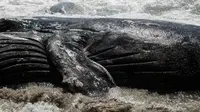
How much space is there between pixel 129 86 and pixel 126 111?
586mm

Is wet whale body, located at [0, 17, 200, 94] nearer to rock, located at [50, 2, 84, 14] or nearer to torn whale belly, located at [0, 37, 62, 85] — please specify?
torn whale belly, located at [0, 37, 62, 85]

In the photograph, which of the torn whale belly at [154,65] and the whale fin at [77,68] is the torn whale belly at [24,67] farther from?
the torn whale belly at [154,65]

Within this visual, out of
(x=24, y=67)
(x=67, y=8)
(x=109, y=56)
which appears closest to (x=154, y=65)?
(x=109, y=56)

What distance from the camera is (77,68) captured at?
3557mm

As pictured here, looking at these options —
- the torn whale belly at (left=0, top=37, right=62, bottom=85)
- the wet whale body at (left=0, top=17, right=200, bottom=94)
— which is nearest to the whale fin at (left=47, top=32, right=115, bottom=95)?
the wet whale body at (left=0, top=17, right=200, bottom=94)

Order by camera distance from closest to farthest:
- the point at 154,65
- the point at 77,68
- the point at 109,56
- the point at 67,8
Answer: the point at 77,68, the point at 154,65, the point at 109,56, the point at 67,8

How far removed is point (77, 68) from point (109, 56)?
1.34 feet

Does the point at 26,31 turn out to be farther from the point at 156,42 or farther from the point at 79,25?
the point at 156,42

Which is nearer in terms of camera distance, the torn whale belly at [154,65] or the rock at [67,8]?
the torn whale belly at [154,65]

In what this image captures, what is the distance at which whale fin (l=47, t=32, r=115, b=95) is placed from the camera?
3.42 meters

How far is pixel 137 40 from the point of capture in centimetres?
390

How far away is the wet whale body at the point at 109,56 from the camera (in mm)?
3660

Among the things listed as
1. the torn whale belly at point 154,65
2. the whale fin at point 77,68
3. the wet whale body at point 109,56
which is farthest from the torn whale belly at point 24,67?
the torn whale belly at point 154,65

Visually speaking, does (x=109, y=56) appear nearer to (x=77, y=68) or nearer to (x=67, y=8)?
(x=77, y=68)
